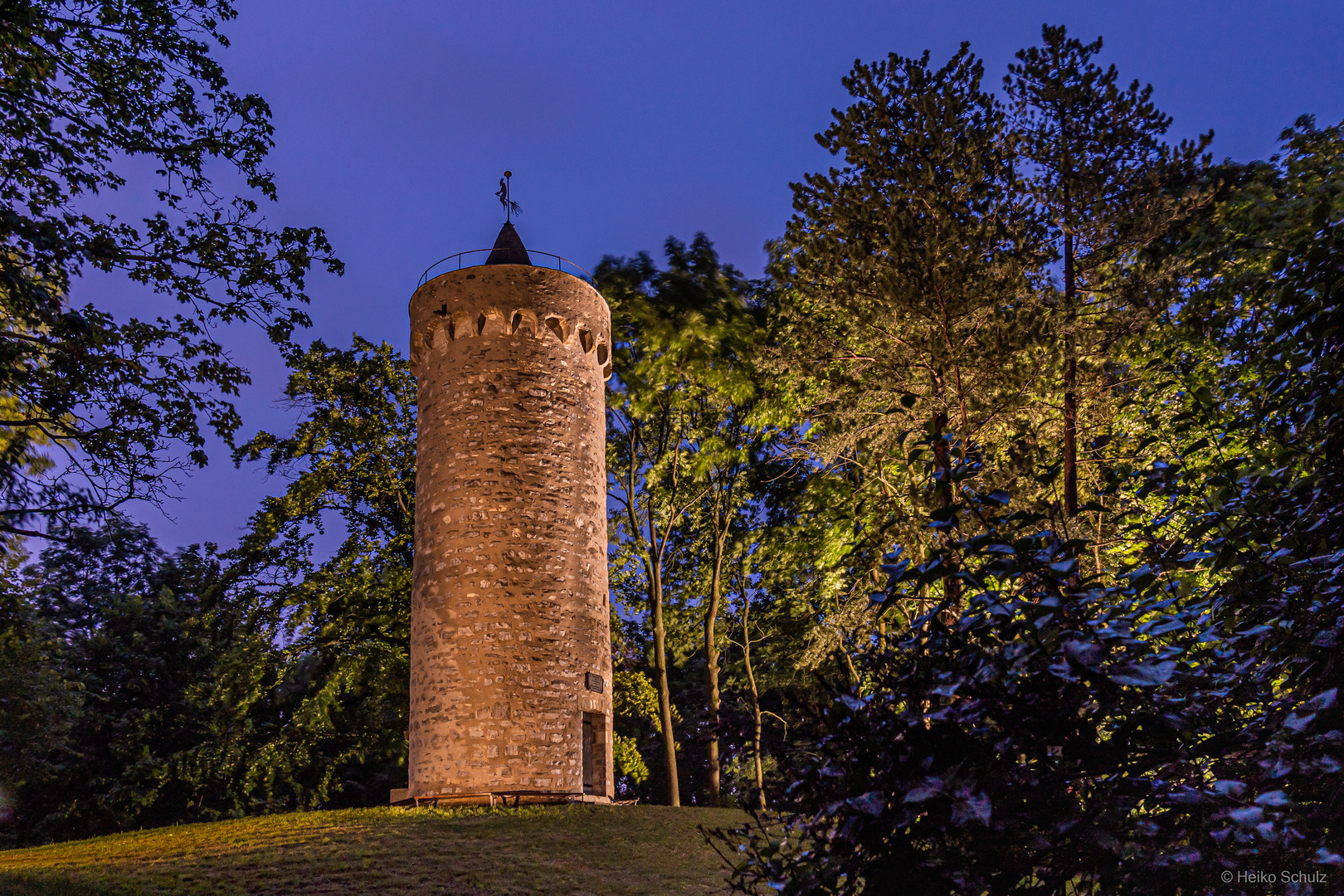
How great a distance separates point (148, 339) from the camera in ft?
31.8

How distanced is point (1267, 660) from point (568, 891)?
8.09 meters

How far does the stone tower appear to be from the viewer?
14109 mm

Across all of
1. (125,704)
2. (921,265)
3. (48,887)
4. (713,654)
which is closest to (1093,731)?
(48,887)

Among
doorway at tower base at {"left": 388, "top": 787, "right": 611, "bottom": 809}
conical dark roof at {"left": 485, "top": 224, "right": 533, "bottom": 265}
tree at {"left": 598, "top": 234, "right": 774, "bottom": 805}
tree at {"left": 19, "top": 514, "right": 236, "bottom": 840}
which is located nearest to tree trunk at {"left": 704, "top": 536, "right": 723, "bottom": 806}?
tree at {"left": 598, "top": 234, "right": 774, "bottom": 805}

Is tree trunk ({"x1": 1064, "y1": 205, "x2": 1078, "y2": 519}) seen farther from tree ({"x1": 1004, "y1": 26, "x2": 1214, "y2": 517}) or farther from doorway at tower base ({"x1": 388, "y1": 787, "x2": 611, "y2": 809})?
doorway at tower base ({"x1": 388, "y1": 787, "x2": 611, "y2": 809})

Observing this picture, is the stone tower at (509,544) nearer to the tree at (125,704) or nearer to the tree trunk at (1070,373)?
the tree trunk at (1070,373)

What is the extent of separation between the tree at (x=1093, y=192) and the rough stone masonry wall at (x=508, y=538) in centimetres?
749

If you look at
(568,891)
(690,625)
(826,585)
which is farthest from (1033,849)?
(690,625)

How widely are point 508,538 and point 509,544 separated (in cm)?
11

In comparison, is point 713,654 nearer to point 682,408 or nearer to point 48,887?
point 682,408

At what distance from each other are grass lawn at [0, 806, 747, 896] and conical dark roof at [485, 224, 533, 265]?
958 centimetres

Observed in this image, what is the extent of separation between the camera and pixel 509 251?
59.1 feet

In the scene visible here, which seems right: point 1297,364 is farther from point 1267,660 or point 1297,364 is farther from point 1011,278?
point 1011,278

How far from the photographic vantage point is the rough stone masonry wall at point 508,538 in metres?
14.1
